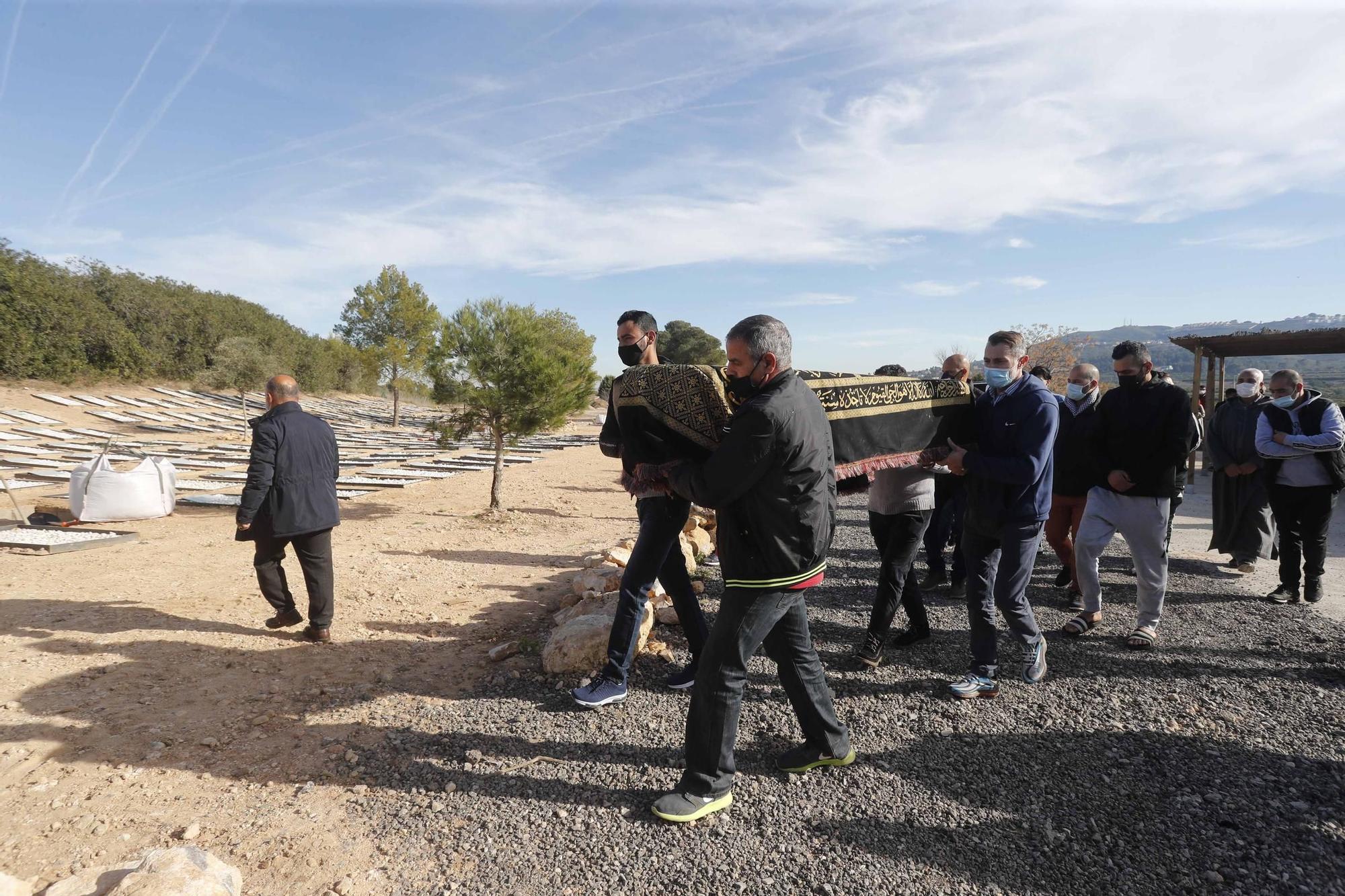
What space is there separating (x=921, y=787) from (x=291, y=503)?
4.23 metres

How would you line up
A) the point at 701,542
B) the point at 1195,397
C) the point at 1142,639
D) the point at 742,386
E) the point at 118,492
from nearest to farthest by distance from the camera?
the point at 742,386
the point at 1142,639
the point at 701,542
the point at 118,492
the point at 1195,397

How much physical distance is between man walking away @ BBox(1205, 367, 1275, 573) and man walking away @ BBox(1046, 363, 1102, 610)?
191 cm

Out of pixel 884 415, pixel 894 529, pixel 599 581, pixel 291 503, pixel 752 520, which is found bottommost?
pixel 599 581

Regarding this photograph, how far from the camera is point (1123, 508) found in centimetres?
443

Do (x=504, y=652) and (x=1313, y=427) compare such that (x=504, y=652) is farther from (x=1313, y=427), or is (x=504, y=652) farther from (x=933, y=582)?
(x=1313, y=427)

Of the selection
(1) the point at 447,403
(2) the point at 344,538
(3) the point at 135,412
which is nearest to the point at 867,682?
(2) the point at 344,538

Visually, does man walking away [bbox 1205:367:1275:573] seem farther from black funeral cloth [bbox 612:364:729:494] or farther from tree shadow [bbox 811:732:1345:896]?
black funeral cloth [bbox 612:364:729:494]

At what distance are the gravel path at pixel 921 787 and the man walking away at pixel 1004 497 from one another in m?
0.28

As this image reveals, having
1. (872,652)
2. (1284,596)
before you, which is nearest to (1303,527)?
(1284,596)

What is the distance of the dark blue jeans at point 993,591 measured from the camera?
3553mm

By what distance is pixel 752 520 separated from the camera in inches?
100

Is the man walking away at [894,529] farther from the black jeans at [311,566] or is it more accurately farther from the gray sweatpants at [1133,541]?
the black jeans at [311,566]

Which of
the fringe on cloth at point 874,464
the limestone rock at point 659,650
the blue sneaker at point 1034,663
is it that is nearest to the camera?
the fringe on cloth at point 874,464

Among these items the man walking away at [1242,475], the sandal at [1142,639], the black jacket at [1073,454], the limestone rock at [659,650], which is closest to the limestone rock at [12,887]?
the limestone rock at [659,650]
